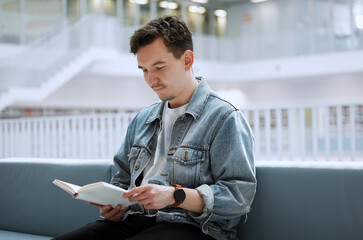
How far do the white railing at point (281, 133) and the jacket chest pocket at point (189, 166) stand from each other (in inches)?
161

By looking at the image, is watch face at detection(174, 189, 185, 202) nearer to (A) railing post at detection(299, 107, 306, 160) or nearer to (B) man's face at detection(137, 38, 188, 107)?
(B) man's face at detection(137, 38, 188, 107)

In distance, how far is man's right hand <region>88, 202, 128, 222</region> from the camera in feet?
7.33

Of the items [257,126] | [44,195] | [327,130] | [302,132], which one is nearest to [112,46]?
[257,126]

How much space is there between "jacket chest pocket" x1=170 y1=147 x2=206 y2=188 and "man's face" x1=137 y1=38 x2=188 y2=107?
0.28m

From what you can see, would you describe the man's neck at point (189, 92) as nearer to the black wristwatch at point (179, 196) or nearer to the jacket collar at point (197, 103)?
the jacket collar at point (197, 103)

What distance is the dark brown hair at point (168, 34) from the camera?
2.21 metres

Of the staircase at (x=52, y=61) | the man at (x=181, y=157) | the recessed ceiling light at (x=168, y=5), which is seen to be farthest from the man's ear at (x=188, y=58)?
the recessed ceiling light at (x=168, y=5)

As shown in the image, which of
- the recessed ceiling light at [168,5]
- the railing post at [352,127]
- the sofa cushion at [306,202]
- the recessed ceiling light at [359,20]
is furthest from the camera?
the recessed ceiling light at [168,5]

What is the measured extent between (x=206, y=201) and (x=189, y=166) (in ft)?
0.75

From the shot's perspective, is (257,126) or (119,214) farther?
(257,126)

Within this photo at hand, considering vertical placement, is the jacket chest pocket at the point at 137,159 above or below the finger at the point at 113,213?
above

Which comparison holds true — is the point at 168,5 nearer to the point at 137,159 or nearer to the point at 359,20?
the point at 359,20

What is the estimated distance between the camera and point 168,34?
221cm

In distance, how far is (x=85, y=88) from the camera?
54.1 feet
